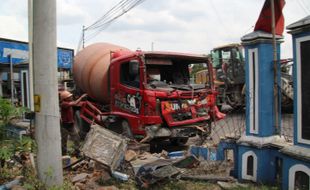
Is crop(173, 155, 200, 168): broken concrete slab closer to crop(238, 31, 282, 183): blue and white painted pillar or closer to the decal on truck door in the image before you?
crop(238, 31, 282, 183): blue and white painted pillar

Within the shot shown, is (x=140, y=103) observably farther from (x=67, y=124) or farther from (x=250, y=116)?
(x=250, y=116)

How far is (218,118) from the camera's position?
32.3 ft

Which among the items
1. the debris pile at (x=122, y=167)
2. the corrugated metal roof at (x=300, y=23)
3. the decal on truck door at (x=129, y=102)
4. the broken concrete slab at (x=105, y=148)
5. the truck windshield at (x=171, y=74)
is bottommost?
the debris pile at (x=122, y=167)

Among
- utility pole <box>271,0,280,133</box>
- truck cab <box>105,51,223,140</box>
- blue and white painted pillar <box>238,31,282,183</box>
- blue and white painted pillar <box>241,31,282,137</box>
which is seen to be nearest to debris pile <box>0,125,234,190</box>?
blue and white painted pillar <box>238,31,282,183</box>

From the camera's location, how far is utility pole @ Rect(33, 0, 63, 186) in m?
4.83

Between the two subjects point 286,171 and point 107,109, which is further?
point 107,109

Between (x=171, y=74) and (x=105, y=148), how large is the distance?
433 cm

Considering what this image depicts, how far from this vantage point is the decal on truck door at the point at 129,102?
8.92 m

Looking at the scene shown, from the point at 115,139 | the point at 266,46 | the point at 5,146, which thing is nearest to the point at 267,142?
the point at 266,46

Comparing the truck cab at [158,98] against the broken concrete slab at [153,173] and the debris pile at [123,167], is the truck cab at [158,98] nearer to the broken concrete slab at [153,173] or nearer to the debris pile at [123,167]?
the debris pile at [123,167]

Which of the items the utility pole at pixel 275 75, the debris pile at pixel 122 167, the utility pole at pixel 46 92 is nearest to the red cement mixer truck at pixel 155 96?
the debris pile at pixel 122 167

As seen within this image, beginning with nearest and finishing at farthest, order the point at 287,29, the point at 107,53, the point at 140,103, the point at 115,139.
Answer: the point at 287,29, the point at 115,139, the point at 140,103, the point at 107,53

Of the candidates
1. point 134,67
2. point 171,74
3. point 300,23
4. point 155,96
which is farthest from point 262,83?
point 171,74

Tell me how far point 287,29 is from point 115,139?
3.25 metres
